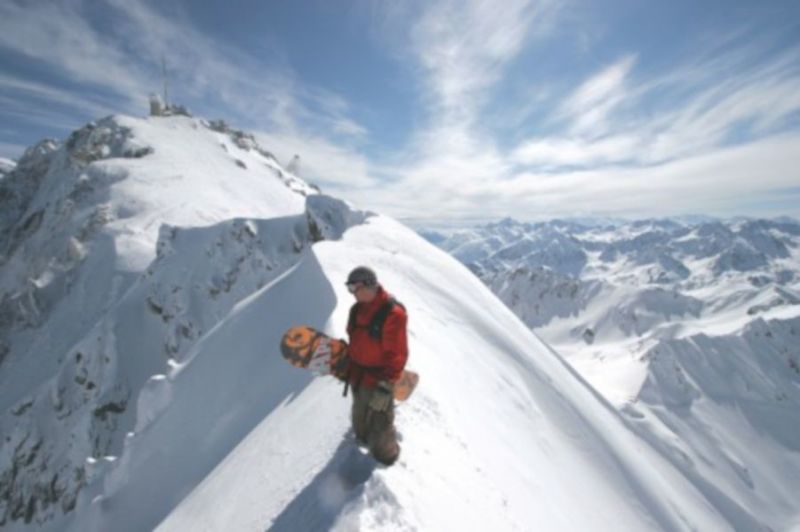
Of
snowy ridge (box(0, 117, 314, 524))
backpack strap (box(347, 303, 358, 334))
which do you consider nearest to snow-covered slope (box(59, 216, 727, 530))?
backpack strap (box(347, 303, 358, 334))

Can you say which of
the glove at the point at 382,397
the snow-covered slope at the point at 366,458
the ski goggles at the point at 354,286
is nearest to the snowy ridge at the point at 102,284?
the snow-covered slope at the point at 366,458

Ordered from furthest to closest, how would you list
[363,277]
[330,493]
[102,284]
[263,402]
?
[102,284]
[263,402]
[363,277]
[330,493]

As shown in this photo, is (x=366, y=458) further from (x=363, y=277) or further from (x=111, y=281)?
(x=111, y=281)

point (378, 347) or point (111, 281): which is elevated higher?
point (378, 347)

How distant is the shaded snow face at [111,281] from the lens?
27031 millimetres

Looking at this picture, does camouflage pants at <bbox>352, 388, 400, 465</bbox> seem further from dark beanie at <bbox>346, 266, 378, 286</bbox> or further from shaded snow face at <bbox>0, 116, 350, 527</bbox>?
shaded snow face at <bbox>0, 116, 350, 527</bbox>

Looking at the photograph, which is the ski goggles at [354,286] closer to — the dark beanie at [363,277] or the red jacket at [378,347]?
the dark beanie at [363,277]

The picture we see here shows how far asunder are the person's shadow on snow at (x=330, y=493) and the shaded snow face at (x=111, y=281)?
10285mm

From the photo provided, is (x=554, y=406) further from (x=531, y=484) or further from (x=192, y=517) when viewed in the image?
(x=192, y=517)

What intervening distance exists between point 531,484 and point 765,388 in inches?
6793

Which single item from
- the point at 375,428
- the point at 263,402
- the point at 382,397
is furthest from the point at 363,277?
the point at 263,402

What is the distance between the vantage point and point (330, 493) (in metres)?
5.48

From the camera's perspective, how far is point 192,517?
23.8 feet

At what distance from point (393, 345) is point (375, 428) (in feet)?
3.83
